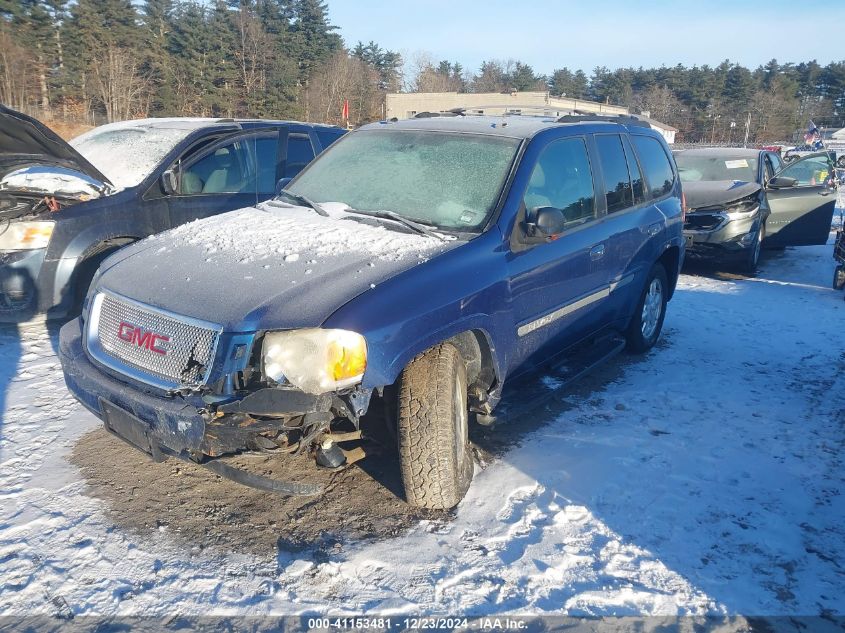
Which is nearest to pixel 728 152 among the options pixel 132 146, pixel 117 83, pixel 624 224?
pixel 624 224

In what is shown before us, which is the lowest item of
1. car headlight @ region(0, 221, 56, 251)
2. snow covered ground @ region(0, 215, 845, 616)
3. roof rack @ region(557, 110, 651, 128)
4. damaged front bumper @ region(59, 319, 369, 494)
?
snow covered ground @ region(0, 215, 845, 616)

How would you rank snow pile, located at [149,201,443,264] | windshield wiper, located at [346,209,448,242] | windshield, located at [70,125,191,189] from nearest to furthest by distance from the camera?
snow pile, located at [149,201,443,264], windshield wiper, located at [346,209,448,242], windshield, located at [70,125,191,189]

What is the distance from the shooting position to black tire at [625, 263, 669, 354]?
17.8 ft

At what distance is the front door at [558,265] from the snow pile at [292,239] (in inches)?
24.2

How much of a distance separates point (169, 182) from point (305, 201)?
219 centimetres

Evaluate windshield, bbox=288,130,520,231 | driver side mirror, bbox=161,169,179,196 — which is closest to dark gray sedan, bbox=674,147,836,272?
windshield, bbox=288,130,520,231

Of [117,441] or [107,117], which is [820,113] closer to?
[107,117]

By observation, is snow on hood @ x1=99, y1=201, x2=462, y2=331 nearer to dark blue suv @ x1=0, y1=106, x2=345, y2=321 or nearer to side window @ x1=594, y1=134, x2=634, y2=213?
side window @ x1=594, y1=134, x2=634, y2=213

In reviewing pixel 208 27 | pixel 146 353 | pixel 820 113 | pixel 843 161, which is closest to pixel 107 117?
pixel 208 27

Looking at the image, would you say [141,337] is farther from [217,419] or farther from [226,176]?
[226,176]

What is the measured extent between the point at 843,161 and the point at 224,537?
44.1 feet

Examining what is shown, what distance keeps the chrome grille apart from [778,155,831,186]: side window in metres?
10.5

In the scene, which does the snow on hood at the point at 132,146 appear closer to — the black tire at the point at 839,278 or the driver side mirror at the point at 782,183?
the black tire at the point at 839,278

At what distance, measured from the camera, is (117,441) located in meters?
3.80
